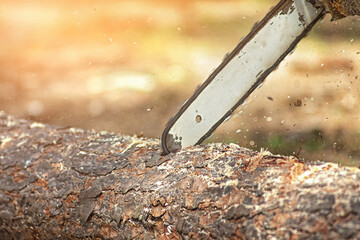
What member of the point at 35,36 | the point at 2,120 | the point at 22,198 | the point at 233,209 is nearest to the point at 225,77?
the point at 233,209

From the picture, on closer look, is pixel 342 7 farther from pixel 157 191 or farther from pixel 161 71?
pixel 161 71

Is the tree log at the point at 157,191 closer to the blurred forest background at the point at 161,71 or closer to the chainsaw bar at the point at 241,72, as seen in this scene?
the chainsaw bar at the point at 241,72

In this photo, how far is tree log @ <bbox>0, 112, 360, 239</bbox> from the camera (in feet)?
3.88

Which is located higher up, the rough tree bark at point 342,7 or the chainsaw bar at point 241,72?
the rough tree bark at point 342,7

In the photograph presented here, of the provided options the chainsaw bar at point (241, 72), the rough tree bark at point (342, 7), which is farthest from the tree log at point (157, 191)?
the rough tree bark at point (342, 7)

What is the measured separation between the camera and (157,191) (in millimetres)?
1562

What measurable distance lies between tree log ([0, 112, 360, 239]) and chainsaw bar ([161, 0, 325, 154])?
107mm

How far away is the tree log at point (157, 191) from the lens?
1181 millimetres

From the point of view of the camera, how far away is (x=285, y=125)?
2398 millimetres

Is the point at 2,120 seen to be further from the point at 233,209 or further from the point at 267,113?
the point at 233,209

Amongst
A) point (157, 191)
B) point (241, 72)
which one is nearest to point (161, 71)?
point (241, 72)

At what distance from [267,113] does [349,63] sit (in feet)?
1.81

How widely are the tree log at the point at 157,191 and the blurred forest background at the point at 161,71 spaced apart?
12.0 inches

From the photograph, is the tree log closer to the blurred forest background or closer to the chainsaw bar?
the chainsaw bar
